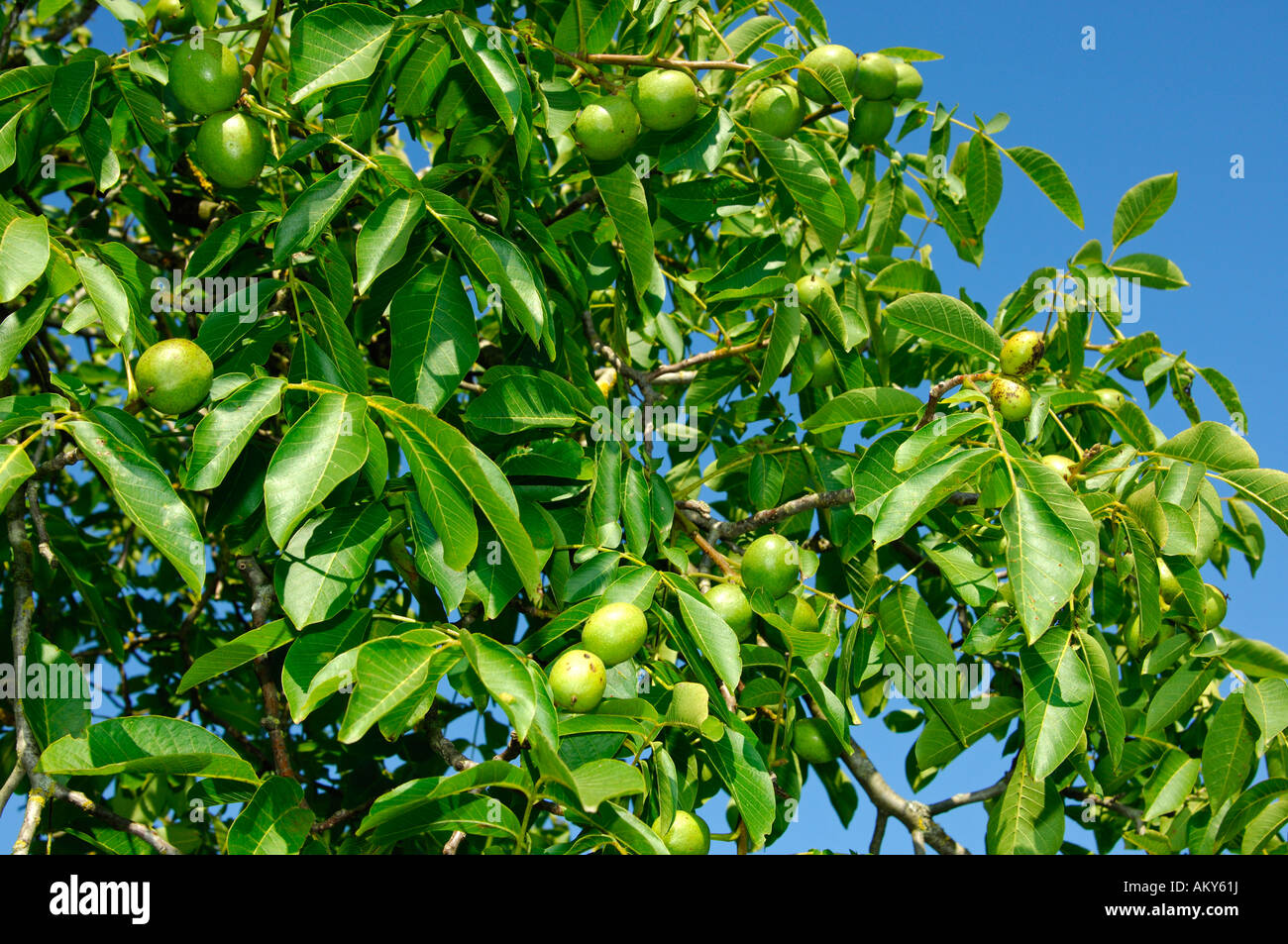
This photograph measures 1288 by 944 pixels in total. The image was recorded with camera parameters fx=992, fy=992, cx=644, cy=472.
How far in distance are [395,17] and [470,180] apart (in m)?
0.51

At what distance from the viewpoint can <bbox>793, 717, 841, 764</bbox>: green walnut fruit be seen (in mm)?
2488

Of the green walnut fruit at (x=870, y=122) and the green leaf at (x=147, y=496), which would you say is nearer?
the green leaf at (x=147, y=496)

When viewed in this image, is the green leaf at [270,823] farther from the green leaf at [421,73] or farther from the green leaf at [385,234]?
the green leaf at [421,73]

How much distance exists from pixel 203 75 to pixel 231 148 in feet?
0.49

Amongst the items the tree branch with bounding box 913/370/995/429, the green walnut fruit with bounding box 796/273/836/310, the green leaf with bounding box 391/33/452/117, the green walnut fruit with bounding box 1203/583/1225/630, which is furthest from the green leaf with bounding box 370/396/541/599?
the green walnut fruit with bounding box 1203/583/1225/630

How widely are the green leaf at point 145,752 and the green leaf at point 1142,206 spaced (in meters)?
2.62

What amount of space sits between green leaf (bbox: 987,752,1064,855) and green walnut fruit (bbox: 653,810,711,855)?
0.88 meters

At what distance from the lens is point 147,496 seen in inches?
67.3

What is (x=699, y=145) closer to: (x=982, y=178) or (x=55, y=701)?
(x=982, y=178)

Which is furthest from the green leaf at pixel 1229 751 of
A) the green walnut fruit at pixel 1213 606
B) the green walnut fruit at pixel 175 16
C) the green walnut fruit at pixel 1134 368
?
the green walnut fruit at pixel 175 16

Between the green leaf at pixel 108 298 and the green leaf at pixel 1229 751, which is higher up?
the green leaf at pixel 108 298

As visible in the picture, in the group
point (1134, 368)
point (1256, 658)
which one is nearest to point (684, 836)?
point (1256, 658)

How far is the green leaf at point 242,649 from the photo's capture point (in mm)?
1818

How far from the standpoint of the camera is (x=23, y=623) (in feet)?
6.34
